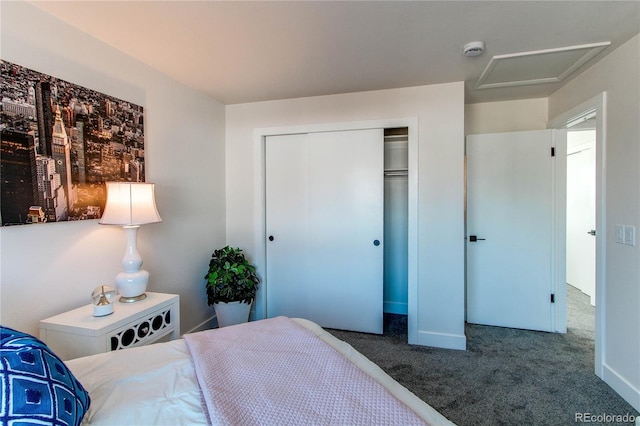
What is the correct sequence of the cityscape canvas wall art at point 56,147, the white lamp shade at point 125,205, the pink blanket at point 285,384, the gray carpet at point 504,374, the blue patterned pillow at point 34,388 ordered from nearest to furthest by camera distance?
the blue patterned pillow at point 34,388 → the pink blanket at point 285,384 → the cityscape canvas wall art at point 56,147 → the white lamp shade at point 125,205 → the gray carpet at point 504,374

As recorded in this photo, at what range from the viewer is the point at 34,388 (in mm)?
778

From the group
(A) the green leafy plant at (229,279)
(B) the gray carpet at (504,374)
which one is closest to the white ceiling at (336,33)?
(A) the green leafy plant at (229,279)

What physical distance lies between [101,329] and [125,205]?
697mm

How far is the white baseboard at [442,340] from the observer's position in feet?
8.75

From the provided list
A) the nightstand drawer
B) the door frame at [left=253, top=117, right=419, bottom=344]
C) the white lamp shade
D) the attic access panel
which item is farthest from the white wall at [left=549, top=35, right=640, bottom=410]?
the white lamp shade

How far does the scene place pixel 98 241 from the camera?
193 cm

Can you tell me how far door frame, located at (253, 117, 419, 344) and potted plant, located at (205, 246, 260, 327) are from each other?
36 centimetres

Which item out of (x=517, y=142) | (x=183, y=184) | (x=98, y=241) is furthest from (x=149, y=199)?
(x=517, y=142)

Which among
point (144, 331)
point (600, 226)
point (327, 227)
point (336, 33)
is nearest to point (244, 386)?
point (144, 331)

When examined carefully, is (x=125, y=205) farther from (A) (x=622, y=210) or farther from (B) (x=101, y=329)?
(A) (x=622, y=210)

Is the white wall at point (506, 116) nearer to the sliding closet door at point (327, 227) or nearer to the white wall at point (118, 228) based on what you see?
the sliding closet door at point (327, 227)

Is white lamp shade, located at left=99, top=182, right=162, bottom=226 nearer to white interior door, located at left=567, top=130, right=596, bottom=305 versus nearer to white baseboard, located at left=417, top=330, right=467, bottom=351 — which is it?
white baseboard, located at left=417, top=330, right=467, bottom=351

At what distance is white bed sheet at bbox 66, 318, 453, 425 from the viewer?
922 millimetres

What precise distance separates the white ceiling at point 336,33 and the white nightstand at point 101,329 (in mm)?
1665
